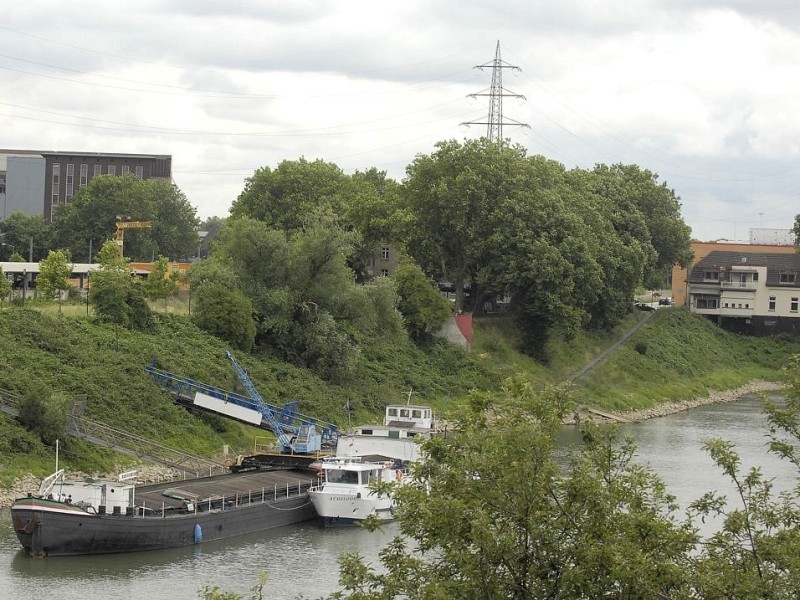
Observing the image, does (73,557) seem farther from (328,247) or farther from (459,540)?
(328,247)

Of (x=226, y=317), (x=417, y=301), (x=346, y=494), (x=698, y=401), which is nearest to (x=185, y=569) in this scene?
(x=346, y=494)

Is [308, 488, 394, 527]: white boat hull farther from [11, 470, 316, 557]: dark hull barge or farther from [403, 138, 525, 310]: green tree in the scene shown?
[403, 138, 525, 310]: green tree

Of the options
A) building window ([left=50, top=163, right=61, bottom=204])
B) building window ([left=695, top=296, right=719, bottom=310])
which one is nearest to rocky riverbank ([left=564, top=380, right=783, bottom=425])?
building window ([left=695, top=296, right=719, bottom=310])

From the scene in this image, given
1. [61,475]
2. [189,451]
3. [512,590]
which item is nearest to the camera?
[512,590]

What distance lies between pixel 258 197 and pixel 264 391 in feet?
133

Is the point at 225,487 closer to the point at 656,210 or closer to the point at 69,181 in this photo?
the point at 656,210

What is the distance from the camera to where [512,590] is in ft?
69.5

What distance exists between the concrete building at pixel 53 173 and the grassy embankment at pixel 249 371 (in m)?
68.5

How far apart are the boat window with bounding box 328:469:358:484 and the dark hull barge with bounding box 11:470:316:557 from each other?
1.14 metres

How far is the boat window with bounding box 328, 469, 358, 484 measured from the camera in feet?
160

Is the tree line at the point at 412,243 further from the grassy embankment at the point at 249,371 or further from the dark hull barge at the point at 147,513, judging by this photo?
the dark hull barge at the point at 147,513

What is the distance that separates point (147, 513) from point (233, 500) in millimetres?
4114

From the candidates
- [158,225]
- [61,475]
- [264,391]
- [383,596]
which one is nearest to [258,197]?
[158,225]

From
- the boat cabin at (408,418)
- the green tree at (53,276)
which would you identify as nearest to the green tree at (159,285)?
the green tree at (53,276)
